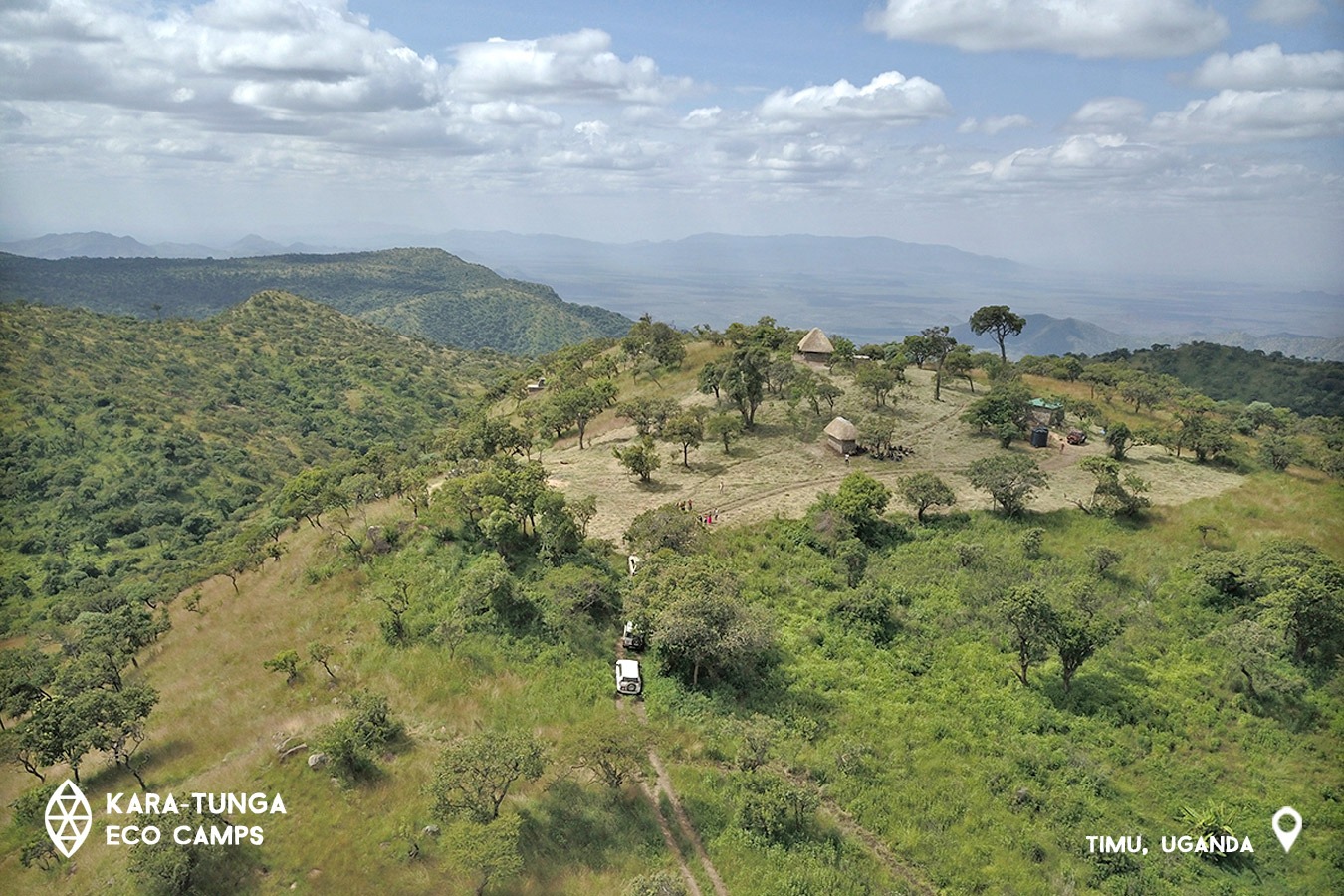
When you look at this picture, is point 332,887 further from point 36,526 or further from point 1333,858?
point 36,526

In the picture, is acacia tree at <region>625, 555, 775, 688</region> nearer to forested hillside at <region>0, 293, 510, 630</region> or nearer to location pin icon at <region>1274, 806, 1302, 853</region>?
location pin icon at <region>1274, 806, 1302, 853</region>

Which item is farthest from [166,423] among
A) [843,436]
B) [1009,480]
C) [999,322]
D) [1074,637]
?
[1074,637]

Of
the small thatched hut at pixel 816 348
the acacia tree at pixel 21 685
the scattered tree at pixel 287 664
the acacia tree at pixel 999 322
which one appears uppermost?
the acacia tree at pixel 999 322

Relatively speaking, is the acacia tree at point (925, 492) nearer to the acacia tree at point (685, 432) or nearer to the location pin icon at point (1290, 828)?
the acacia tree at point (685, 432)

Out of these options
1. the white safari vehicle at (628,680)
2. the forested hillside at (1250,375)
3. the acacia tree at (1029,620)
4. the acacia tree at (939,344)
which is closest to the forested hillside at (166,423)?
the white safari vehicle at (628,680)

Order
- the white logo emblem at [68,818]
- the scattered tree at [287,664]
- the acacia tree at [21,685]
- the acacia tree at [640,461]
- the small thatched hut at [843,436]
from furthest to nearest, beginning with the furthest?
1. the small thatched hut at [843,436]
2. the acacia tree at [640,461]
3. the scattered tree at [287,664]
4. the acacia tree at [21,685]
5. the white logo emblem at [68,818]

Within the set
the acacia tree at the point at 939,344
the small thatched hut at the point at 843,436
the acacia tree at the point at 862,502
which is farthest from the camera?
the acacia tree at the point at 939,344

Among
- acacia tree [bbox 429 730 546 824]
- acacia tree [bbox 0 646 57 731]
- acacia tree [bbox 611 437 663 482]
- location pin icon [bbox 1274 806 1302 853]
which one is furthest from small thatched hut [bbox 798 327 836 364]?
acacia tree [bbox 0 646 57 731]

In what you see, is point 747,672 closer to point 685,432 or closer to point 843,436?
point 685,432
